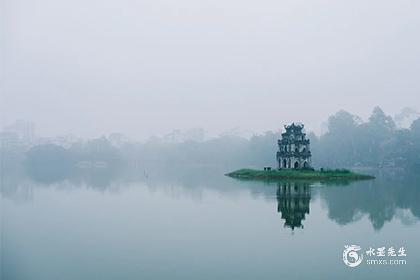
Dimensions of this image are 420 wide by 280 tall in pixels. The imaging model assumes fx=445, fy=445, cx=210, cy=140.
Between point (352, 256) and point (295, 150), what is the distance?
206ft

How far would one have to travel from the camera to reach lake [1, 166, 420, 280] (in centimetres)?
2219

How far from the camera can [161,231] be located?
31469 mm

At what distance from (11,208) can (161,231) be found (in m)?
21.1

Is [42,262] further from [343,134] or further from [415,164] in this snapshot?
[343,134]

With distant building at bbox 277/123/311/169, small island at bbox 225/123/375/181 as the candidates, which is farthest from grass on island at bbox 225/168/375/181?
distant building at bbox 277/123/311/169

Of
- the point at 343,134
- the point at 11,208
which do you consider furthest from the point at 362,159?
the point at 11,208

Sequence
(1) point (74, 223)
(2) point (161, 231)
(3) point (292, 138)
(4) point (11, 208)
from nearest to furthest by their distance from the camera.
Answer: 1. (2) point (161, 231)
2. (1) point (74, 223)
3. (4) point (11, 208)
4. (3) point (292, 138)

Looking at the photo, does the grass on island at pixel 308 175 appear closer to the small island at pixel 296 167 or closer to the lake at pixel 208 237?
the small island at pixel 296 167

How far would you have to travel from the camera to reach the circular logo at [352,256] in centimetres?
2292

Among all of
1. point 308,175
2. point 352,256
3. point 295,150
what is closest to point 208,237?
point 352,256

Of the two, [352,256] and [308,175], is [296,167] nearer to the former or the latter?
[308,175]

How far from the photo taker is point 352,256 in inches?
941

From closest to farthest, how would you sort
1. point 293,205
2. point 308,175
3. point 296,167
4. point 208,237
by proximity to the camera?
point 208,237
point 293,205
point 308,175
point 296,167

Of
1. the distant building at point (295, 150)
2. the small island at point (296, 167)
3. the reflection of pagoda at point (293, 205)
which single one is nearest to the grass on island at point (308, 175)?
the small island at point (296, 167)
